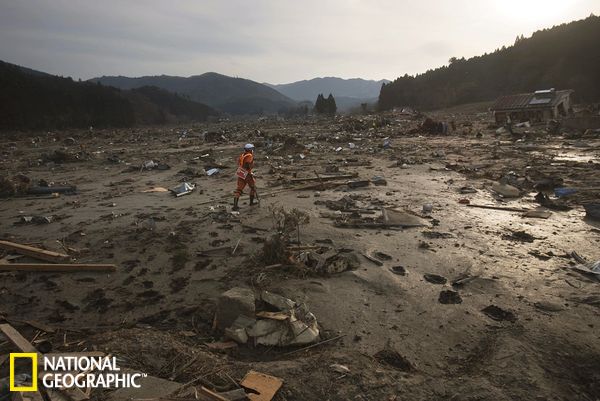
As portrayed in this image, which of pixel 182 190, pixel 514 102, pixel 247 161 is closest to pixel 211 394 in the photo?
pixel 247 161

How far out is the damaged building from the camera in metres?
22.5

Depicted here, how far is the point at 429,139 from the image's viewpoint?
18.5m

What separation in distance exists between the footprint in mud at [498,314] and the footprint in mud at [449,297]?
270mm

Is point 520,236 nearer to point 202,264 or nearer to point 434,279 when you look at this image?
point 434,279

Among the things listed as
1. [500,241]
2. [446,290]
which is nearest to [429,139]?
[500,241]

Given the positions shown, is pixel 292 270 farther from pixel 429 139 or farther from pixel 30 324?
pixel 429 139

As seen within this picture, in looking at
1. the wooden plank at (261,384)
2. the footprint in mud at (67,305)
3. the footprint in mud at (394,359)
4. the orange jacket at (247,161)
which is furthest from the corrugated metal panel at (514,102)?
the footprint in mud at (67,305)

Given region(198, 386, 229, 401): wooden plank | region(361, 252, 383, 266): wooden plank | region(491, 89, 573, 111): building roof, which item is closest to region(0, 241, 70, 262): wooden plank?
region(198, 386, 229, 401): wooden plank

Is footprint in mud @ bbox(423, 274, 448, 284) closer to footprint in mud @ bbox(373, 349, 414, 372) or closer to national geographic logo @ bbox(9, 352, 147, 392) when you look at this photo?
footprint in mud @ bbox(373, 349, 414, 372)

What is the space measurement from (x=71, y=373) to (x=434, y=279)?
3.65 m

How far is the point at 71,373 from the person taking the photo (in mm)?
2545

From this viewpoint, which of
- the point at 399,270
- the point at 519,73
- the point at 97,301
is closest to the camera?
the point at 97,301

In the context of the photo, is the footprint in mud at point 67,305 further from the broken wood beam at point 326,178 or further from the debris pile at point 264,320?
the broken wood beam at point 326,178

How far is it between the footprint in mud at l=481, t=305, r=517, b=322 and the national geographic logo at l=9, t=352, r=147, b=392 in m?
3.11
